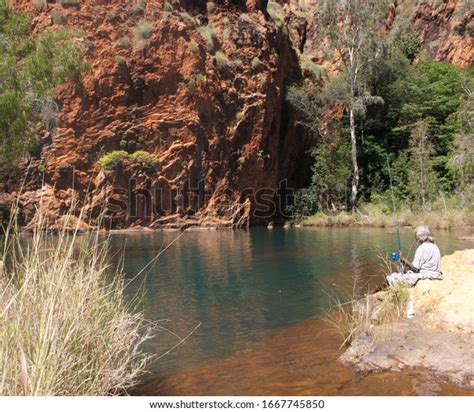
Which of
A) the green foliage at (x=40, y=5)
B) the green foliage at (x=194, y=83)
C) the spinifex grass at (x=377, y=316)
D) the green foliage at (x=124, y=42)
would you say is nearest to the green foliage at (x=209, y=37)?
the green foliage at (x=194, y=83)

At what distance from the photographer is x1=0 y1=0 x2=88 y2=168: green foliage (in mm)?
10570

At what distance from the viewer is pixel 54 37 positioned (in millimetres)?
12344

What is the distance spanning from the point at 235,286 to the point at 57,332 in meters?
7.34

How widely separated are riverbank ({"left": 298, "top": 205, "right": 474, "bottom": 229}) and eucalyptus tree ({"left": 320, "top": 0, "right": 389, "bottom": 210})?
1.82m

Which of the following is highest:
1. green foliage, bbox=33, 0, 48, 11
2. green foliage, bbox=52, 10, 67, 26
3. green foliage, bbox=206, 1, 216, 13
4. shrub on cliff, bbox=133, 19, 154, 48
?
green foliage, bbox=206, 1, 216, 13

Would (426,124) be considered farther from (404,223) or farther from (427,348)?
(427,348)

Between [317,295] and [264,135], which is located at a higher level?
[264,135]

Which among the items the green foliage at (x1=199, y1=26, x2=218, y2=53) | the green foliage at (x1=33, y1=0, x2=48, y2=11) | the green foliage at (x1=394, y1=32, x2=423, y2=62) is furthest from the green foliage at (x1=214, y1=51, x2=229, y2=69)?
the green foliage at (x1=394, y1=32, x2=423, y2=62)

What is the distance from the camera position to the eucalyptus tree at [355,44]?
3031 cm

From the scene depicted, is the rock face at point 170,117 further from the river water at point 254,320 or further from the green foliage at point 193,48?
the river water at point 254,320

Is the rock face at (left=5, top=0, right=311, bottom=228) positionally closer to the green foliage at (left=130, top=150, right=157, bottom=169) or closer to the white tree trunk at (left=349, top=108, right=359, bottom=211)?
the green foliage at (left=130, top=150, right=157, bottom=169)

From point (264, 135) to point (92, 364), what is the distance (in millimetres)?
28123

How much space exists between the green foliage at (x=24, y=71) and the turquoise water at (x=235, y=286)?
3.72m
